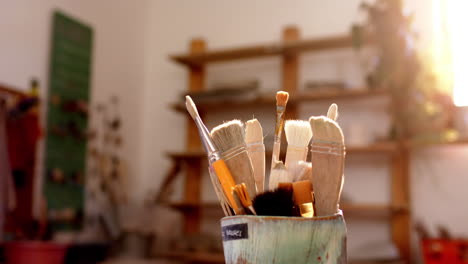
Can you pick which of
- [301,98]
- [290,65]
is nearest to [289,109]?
[301,98]

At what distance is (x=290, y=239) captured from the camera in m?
0.58

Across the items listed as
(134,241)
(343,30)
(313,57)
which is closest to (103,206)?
(134,241)

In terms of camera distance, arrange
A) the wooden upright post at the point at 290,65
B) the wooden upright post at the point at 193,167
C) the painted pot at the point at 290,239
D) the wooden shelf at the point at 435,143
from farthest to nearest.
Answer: the wooden upright post at the point at 193,167
the wooden upright post at the point at 290,65
the wooden shelf at the point at 435,143
the painted pot at the point at 290,239

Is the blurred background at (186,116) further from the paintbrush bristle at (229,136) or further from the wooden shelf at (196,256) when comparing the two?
the paintbrush bristle at (229,136)

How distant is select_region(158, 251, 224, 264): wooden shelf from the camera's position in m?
3.26

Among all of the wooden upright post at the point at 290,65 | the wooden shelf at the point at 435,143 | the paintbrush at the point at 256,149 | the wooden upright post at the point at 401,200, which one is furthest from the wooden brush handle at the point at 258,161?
the wooden upright post at the point at 290,65

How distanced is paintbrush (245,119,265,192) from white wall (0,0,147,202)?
260 cm

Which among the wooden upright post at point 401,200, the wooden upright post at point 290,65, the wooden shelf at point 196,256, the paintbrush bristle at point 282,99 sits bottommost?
the wooden shelf at point 196,256

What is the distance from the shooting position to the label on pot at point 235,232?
1.96 ft

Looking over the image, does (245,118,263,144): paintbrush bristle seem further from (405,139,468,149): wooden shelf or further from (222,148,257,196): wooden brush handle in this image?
(405,139,468,149): wooden shelf

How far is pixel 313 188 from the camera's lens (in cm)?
62

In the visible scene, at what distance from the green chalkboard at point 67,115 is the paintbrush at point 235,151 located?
110 inches

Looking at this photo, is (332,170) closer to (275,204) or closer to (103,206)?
(275,204)

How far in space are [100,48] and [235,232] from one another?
343 cm
